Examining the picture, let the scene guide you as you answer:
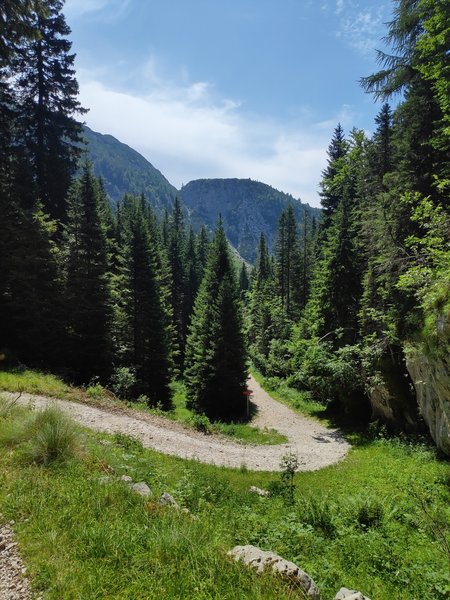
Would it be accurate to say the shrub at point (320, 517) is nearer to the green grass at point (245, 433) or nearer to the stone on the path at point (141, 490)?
the stone on the path at point (141, 490)

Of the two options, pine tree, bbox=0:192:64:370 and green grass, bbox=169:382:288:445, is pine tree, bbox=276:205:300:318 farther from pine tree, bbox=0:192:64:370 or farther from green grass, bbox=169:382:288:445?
pine tree, bbox=0:192:64:370

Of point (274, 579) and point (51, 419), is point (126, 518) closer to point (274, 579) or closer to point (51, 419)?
point (274, 579)

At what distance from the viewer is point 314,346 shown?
2208cm

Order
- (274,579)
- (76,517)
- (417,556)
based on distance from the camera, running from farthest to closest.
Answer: (417,556) → (76,517) → (274,579)

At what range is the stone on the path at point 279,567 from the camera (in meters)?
3.94

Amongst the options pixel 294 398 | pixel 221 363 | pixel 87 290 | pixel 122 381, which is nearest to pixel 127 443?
pixel 122 381

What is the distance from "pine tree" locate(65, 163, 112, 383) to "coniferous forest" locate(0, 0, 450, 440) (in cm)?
9

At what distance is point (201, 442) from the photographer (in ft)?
49.3

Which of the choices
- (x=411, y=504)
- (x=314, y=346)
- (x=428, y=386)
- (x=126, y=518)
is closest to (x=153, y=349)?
(x=314, y=346)

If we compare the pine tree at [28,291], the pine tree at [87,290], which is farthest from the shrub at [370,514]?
the pine tree at [87,290]

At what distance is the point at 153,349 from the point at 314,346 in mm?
12569

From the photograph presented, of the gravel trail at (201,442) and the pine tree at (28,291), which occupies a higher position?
the pine tree at (28,291)

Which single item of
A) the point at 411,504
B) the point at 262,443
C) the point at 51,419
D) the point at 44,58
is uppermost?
the point at 44,58

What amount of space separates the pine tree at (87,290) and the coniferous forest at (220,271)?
9 cm
